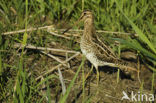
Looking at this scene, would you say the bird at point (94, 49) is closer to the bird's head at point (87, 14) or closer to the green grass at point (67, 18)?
the bird's head at point (87, 14)

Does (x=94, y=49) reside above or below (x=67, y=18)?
below

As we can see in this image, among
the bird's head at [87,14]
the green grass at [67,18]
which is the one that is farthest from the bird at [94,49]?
the green grass at [67,18]

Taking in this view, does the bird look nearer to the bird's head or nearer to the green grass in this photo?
the bird's head

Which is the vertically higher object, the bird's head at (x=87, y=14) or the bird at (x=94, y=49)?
the bird's head at (x=87, y=14)

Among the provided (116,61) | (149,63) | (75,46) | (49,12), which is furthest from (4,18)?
(149,63)

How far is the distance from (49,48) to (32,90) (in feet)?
3.40

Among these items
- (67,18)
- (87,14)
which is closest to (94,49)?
(87,14)

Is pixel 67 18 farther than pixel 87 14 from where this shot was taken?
Yes

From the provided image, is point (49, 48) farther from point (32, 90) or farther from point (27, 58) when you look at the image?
point (32, 90)

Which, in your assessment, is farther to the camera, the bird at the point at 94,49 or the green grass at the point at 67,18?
the green grass at the point at 67,18

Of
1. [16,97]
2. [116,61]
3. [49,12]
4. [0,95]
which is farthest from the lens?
[49,12]

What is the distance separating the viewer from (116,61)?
12.0 feet

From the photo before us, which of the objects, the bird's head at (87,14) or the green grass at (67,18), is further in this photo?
the green grass at (67,18)

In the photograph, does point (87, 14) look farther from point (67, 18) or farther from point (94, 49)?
point (67, 18)
